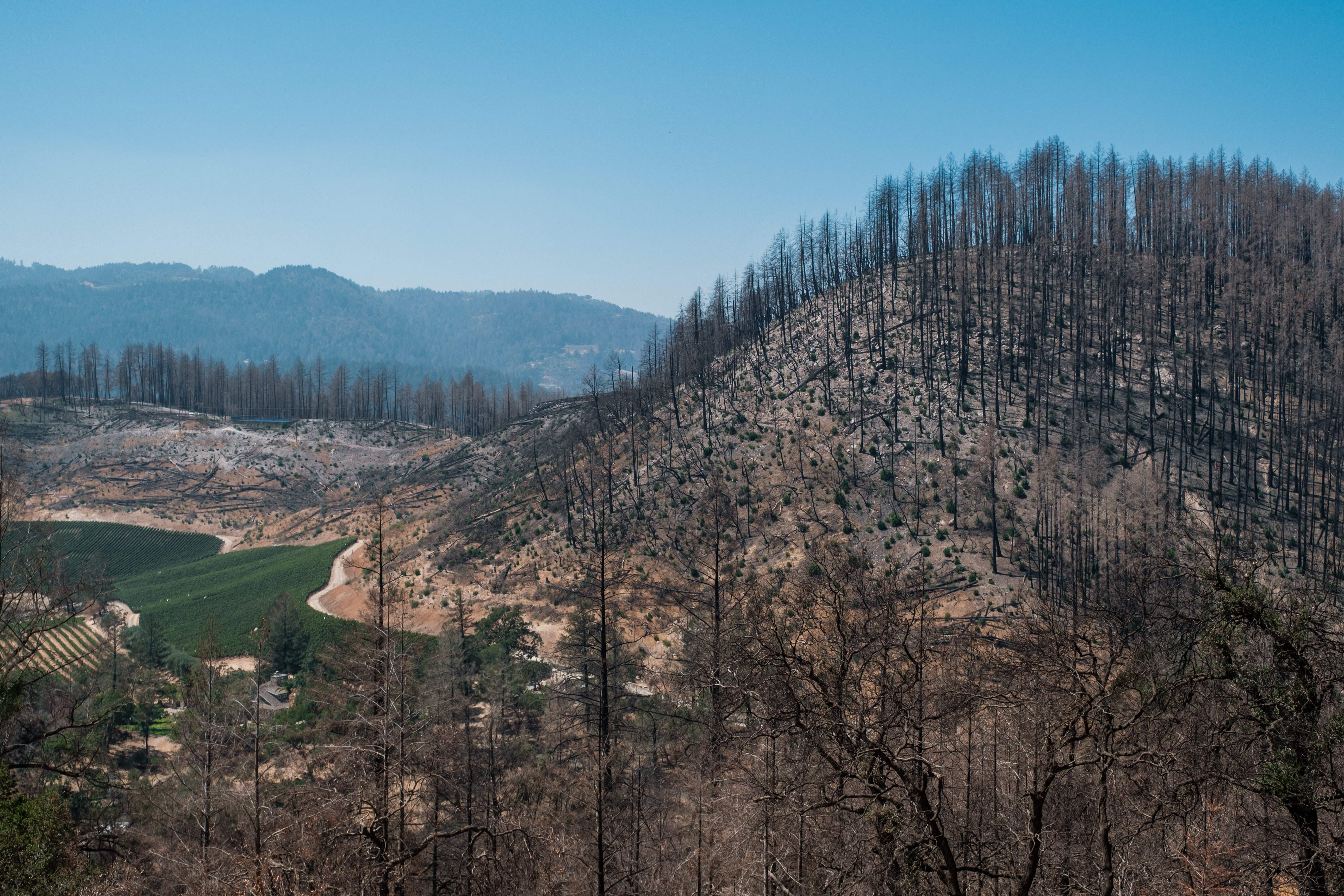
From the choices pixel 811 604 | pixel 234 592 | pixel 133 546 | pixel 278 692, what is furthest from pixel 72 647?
pixel 811 604

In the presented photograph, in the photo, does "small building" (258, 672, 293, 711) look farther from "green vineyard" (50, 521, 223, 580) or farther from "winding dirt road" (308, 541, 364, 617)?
"green vineyard" (50, 521, 223, 580)

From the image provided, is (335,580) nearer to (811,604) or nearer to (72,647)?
(72,647)

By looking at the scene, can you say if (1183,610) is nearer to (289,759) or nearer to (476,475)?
(289,759)

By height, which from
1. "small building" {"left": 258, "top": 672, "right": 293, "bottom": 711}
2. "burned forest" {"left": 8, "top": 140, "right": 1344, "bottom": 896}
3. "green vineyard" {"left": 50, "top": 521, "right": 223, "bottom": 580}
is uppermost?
"burned forest" {"left": 8, "top": 140, "right": 1344, "bottom": 896}

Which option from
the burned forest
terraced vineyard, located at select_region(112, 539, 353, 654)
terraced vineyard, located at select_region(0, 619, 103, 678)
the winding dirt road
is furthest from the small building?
the winding dirt road

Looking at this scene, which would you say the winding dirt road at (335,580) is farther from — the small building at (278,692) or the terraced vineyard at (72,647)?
the terraced vineyard at (72,647)

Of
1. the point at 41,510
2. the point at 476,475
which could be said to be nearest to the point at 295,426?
the point at 41,510
